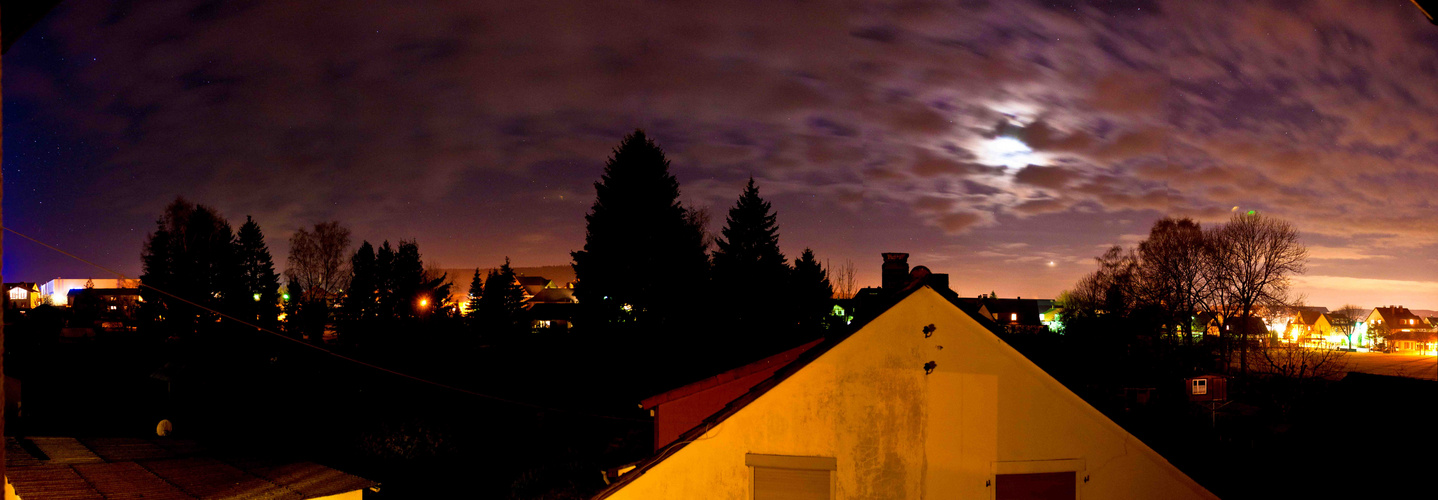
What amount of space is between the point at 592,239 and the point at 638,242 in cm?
347

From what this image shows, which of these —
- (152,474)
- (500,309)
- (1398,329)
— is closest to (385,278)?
(500,309)

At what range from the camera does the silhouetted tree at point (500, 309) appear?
176ft

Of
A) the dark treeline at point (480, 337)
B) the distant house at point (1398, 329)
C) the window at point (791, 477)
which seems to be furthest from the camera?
the distant house at point (1398, 329)

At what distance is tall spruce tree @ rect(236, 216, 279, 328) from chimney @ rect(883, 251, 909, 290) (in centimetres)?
6401

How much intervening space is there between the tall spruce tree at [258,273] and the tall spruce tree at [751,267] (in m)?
41.4

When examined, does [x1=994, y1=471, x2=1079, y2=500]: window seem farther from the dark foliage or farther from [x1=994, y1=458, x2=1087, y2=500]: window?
the dark foliage

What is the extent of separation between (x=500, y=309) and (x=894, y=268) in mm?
49654

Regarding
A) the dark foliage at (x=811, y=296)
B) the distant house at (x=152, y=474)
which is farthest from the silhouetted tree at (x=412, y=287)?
the distant house at (x=152, y=474)

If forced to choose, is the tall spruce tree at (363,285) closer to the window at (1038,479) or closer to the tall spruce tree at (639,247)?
the tall spruce tree at (639,247)

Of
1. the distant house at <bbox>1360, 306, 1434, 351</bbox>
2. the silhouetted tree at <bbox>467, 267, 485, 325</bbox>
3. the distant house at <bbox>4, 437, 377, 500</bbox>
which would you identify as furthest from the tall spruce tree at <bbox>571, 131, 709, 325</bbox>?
the distant house at <bbox>1360, 306, 1434, 351</bbox>

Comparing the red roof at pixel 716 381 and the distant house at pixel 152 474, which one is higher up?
the red roof at pixel 716 381

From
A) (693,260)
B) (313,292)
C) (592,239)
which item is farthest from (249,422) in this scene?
(313,292)

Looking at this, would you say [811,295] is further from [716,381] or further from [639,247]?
[716,381]

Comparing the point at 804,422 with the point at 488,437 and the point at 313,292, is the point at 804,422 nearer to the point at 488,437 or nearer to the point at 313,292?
the point at 488,437
